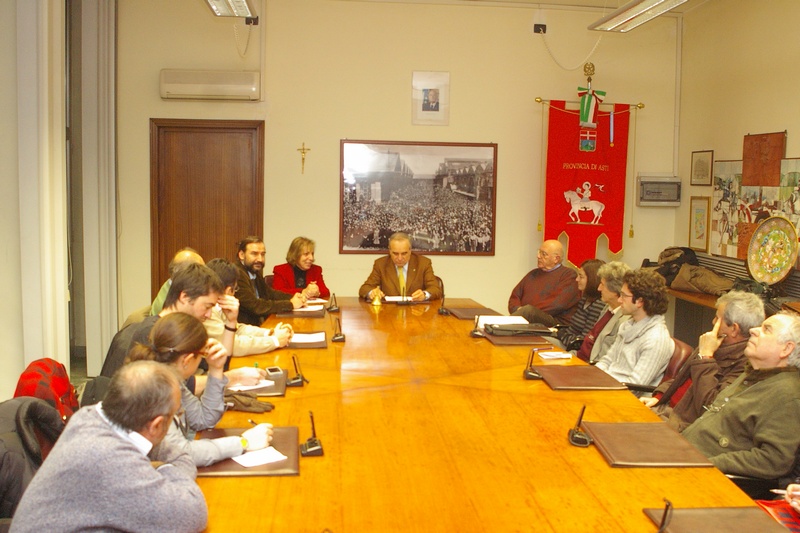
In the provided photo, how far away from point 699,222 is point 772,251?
5.70 ft

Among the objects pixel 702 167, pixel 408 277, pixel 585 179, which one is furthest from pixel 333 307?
pixel 702 167

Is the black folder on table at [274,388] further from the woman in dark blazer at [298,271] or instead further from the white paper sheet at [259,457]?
the woman in dark blazer at [298,271]

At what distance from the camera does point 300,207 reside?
782 cm

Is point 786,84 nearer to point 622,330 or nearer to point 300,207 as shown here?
point 622,330

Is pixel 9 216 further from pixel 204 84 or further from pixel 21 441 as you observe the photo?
pixel 21 441

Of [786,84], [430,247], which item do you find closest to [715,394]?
[786,84]

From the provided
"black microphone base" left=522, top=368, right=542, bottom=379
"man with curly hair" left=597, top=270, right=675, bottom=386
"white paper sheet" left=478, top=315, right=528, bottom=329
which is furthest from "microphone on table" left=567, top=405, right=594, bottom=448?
"white paper sheet" left=478, top=315, right=528, bottom=329

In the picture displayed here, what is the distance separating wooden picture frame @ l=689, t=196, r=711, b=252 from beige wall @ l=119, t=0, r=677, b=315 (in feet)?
1.35

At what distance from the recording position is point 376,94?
25.6 ft

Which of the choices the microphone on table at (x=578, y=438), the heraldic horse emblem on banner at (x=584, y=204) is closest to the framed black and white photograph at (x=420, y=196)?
the heraldic horse emblem on banner at (x=584, y=204)

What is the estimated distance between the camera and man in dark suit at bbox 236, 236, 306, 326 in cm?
547

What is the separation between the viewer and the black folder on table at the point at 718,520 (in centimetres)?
204

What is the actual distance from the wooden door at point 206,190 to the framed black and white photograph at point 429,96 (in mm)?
1535

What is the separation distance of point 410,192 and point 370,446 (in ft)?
17.7
